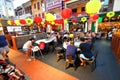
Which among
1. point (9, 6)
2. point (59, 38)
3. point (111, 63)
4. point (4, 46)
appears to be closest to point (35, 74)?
point (4, 46)

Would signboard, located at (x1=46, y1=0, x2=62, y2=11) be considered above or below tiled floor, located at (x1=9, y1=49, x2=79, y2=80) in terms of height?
above

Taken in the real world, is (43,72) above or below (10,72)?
below

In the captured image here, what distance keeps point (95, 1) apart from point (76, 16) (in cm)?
884

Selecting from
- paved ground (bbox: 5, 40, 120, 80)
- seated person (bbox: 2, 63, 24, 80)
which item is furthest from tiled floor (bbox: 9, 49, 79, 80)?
seated person (bbox: 2, 63, 24, 80)

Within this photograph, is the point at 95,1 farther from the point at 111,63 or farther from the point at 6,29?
the point at 6,29

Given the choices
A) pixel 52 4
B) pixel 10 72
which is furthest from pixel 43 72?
pixel 52 4

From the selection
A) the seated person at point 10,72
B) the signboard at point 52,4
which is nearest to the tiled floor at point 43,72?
the seated person at point 10,72

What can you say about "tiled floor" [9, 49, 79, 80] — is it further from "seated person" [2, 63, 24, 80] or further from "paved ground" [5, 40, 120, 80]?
"seated person" [2, 63, 24, 80]

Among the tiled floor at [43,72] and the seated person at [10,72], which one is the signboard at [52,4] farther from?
the seated person at [10,72]

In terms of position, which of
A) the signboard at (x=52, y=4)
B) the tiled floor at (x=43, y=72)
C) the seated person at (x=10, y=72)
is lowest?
the tiled floor at (x=43, y=72)

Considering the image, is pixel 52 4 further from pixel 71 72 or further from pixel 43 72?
pixel 71 72

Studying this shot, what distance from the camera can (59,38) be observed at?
741 cm

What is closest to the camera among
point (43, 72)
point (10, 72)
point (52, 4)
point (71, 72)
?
point (10, 72)

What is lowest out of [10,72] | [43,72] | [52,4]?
[43,72]
